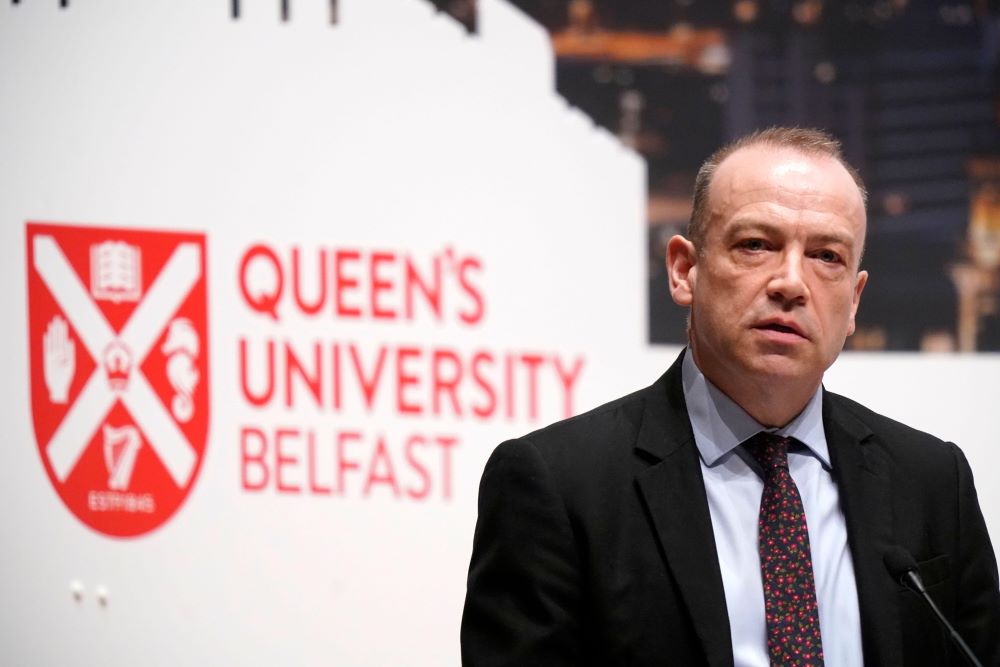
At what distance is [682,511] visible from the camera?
1.71 meters

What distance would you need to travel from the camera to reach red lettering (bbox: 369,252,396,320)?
3021 millimetres

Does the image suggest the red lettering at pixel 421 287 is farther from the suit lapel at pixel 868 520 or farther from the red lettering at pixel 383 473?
the suit lapel at pixel 868 520

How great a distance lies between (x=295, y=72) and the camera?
3.09 metres

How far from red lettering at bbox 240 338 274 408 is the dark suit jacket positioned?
1.44m

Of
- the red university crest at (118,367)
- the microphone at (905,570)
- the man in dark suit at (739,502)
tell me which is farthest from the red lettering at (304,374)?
the microphone at (905,570)

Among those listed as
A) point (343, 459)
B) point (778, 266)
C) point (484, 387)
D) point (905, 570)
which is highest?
point (778, 266)

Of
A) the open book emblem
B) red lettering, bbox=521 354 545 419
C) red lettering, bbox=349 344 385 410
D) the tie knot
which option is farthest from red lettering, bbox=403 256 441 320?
the tie knot

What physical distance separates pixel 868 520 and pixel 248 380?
1763 millimetres

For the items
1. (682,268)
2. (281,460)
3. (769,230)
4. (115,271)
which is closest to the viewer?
(769,230)

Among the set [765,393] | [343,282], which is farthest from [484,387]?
[765,393]

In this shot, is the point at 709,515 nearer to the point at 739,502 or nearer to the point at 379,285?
the point at 739,502

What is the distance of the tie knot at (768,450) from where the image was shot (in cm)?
178

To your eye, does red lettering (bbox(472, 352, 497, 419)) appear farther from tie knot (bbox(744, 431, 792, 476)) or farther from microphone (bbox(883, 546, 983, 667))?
microphone (bbox(883, 546, 983, 667))

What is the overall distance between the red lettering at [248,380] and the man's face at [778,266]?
1.55 meters
